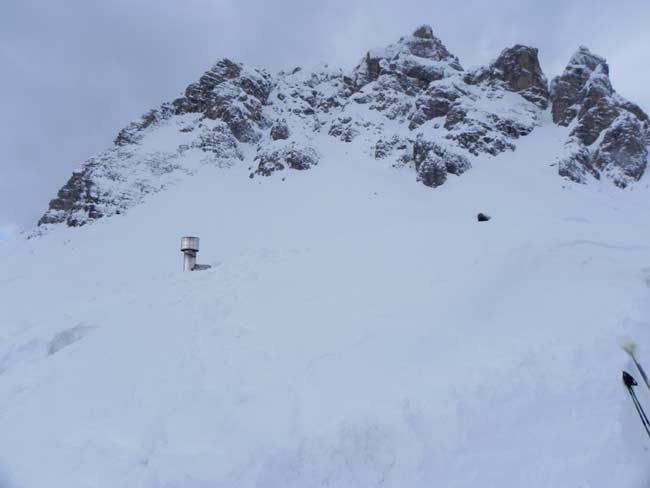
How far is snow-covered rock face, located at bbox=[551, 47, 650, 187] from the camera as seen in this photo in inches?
1117

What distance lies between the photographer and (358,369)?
5.81m

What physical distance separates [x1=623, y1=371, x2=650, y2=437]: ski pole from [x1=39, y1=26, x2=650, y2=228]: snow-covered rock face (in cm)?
2487

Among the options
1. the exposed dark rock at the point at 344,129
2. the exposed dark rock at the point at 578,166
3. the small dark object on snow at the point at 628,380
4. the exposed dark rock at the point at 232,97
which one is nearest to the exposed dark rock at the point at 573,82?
the exposed dark rock at the point at 578,166

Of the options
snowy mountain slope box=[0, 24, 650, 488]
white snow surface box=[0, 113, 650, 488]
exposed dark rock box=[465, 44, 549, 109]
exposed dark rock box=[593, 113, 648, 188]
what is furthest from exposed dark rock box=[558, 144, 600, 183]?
white snow surface box=[0, 113, 650, 488]

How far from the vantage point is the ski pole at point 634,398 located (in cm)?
482

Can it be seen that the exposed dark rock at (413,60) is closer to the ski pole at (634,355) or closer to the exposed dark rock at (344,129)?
the exposed dark rock at (344,129)

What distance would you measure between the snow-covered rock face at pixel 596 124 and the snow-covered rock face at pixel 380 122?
0.10 meters

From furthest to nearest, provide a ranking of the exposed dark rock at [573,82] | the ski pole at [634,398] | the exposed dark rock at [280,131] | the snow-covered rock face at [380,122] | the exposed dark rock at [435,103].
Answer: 1. the exposed dark rock at [280,131]
2. the exposed dark rock at [435,103]
3. the exposed dark rock at [573,82]
4. the snow-covered rock face at [380,122]
5. the ski pole at [634,398]

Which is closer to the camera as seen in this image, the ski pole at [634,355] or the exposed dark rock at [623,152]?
the ski pole at [634,355]

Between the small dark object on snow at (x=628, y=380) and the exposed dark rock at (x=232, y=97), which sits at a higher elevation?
the exposed dark rock at (x=232, y=97)

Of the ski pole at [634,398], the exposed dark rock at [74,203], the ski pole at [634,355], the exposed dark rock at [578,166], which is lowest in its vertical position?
the ski pole at [634,398]

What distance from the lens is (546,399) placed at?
16.8 feet

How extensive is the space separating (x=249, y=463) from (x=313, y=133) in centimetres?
3730

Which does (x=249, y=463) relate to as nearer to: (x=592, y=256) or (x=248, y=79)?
(x=592, y=256)
